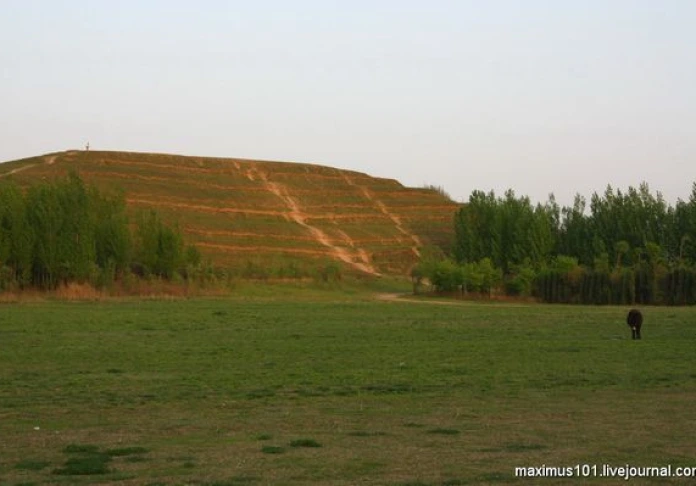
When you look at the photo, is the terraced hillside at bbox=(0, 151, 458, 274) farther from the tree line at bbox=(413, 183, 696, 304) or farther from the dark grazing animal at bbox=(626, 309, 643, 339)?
the dark grazing animal at bbox=(626, 309, 643, 339)

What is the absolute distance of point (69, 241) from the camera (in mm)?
70375

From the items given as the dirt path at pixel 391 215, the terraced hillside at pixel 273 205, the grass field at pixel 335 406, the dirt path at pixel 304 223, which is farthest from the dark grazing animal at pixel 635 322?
the dirt path at pixel 391 215

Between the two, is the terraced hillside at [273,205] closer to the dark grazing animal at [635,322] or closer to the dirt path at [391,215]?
the dirt path at [391,215]

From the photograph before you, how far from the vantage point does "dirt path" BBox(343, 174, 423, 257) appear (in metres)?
126

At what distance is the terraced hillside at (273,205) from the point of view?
115812 millimetres

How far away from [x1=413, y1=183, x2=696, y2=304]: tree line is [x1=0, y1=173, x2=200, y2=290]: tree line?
84.3 feet

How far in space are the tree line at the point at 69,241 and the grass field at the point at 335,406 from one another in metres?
34.4

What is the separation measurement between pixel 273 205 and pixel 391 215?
15188mm

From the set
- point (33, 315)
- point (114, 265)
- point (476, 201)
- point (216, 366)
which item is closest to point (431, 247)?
point (476, 201)

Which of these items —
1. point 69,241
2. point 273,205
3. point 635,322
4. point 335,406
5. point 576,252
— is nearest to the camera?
point 335,406

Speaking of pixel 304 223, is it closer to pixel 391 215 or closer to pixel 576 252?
pixel 391 215

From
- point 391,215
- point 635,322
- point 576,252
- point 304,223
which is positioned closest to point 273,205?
point 304,223

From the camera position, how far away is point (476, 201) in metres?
104

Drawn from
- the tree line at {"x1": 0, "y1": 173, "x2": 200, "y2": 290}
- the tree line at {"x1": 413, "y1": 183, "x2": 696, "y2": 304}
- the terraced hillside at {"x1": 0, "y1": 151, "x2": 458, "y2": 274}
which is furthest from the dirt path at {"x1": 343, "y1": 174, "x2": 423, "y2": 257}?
the tree line at {"x1": 0, "y1": 173, "x2": 200, "y2": 290}
